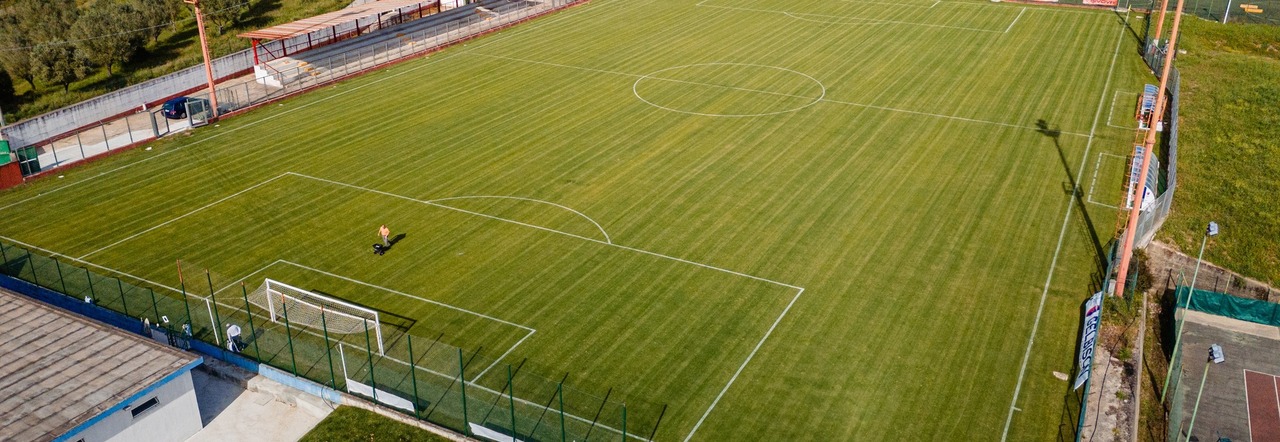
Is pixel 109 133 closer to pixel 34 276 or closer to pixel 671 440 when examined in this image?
pixel 34 276

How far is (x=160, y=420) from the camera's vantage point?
25.4 m

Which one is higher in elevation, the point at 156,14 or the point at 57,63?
the point at 156,14

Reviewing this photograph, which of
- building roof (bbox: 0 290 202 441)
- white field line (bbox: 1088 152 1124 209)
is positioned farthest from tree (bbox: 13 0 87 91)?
white field line (bbox: 1088 152 1124 209)

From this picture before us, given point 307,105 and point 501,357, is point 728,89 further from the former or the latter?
point 501,357

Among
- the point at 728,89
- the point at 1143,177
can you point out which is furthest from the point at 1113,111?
the point at 1143,177

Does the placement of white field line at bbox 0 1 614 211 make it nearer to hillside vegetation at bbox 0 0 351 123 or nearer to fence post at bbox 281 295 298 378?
hillside vegetation at bbox 0 0 351 123

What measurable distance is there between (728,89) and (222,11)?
47.2 metres

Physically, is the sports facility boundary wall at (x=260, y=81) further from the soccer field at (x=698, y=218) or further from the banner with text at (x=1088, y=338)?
the banner with text at (x=1088, y=338)

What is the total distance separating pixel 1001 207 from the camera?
39812 mm

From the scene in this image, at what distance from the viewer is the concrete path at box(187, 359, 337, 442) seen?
2638 cm

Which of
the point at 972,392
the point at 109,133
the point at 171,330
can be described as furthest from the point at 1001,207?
the point at 109,133

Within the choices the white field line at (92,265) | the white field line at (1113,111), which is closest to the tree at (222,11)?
the white field line at (92,265)

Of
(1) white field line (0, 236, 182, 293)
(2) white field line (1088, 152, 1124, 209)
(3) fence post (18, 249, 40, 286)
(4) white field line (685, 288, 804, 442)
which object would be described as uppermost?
(3) fence post (18, 249, 40, 286)

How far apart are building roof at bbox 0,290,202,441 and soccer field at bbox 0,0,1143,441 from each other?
511 cm
